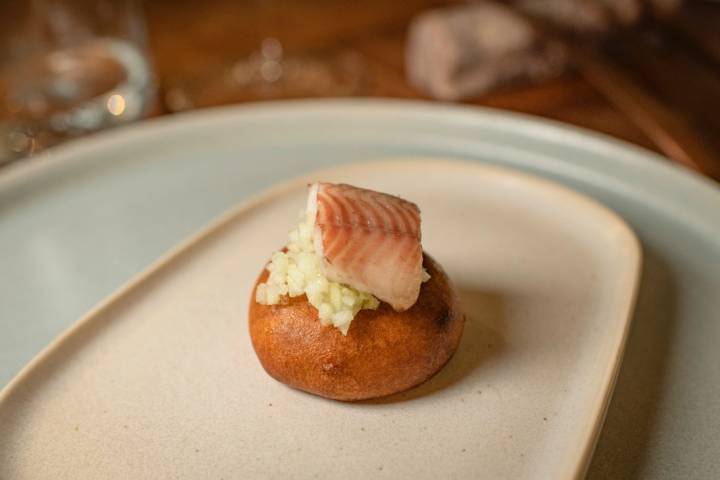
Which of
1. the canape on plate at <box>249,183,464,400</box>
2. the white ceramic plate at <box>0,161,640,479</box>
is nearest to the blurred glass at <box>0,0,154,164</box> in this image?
the white ceramic plate at <box>0,161,640,479</box>

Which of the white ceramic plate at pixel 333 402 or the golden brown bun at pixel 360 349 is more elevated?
the golden brown bun at pixel 360 349

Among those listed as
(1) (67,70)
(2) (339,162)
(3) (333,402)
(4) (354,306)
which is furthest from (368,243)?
(1) (67,70)

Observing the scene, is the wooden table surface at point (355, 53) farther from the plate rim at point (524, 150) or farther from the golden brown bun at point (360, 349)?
the golden brown bun at point (360, 349)

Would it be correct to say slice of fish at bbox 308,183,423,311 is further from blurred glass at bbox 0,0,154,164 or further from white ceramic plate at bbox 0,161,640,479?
blurred glass at bbox 0,0,154,164

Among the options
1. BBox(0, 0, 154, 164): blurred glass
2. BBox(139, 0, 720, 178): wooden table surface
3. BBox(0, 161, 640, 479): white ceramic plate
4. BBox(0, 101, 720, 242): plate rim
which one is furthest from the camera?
BBox(0, 0, 154, 164): blurred glass

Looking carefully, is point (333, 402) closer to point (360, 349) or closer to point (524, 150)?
point (360, 349)

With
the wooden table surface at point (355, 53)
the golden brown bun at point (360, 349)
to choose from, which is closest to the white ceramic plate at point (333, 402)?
the golden brown bun at point (360, 349)
